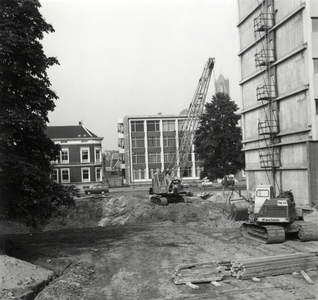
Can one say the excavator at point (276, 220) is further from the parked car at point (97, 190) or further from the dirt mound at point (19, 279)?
the parked car at point (97, 190)

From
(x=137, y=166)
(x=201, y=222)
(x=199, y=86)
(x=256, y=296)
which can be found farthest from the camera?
(x=137, y=166)

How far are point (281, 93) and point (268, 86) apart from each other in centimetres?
141

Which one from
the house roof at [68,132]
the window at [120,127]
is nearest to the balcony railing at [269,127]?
the house roof at [68,132]

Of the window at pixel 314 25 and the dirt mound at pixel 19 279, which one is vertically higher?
the window at pixel 314 25

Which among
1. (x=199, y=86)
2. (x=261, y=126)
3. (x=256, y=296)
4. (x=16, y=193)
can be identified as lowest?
(x=256, y=296)

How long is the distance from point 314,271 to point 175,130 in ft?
195

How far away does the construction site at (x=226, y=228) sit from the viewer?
11.9m

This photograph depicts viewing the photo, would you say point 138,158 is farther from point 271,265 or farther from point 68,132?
point 271,265

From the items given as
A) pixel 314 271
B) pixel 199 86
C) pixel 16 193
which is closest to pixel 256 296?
pixel 314 271

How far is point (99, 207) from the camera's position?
3422 cm

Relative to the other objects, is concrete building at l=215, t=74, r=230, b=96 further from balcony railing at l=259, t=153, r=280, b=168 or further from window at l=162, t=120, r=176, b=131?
balcony railing at l=259, t=153, r=280, b=168

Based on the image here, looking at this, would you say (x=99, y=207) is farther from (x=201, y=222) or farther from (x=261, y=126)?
(x=261, y=126)

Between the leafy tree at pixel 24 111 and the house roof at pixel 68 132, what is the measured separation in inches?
1882

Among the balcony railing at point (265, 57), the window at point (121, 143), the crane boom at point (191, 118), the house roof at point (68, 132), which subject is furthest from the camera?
the window at point (121, 143)
